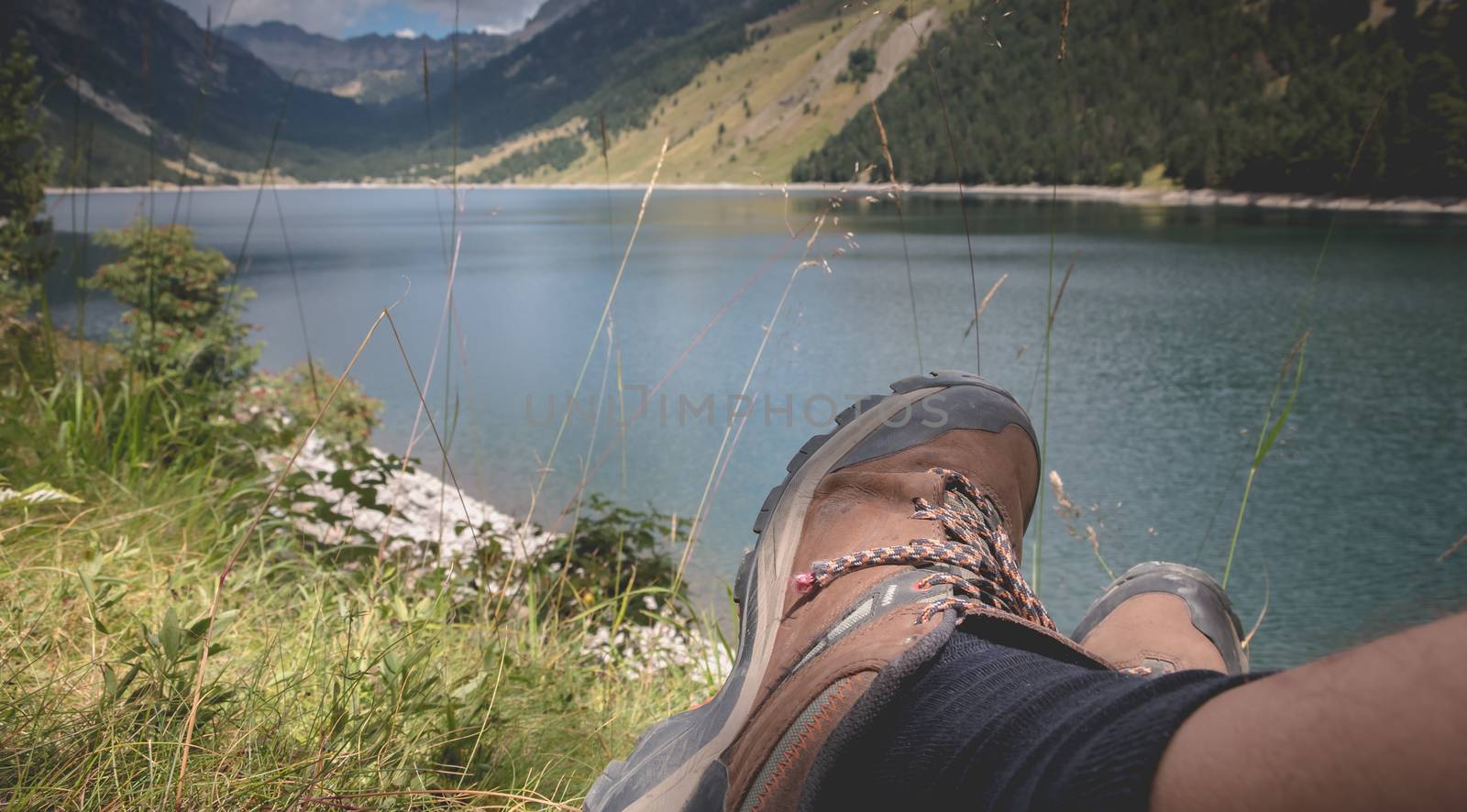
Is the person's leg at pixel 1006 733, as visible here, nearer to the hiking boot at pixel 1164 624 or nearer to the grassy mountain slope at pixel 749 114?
the hiking boot at pixel 1164 624

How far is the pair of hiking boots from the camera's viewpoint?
3.00 ft

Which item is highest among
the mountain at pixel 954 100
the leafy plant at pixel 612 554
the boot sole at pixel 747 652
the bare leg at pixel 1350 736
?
the mountain at pixel 954 100

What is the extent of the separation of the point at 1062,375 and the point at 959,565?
961cm

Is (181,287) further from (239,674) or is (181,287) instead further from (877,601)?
(877,601)

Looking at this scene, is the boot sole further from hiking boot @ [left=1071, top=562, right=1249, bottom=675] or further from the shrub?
the shrub

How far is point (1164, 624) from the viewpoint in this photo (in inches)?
65.3

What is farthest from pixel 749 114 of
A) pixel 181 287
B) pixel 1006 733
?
pixel 1006 733

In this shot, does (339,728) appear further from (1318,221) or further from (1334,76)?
(1334,76)

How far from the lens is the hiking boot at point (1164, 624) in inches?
61.5

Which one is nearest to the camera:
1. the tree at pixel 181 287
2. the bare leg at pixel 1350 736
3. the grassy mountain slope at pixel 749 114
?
the bare leg at pixel 1350 736

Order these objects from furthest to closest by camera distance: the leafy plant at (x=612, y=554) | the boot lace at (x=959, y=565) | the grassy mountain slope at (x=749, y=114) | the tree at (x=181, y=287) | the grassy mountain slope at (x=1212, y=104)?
the grassy mountain slope at (x=749, y=114)
the grassy mountain slope at (x=1212, y=104)
the tree at (x=181, y=287)
the leafy plant at (x=612, y=554)
the boot lace at (x=959, y=565)

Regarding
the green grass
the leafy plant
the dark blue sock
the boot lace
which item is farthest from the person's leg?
the leafy plant

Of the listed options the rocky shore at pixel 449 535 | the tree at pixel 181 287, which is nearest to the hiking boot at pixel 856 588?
the rocky shore at pixel 449 535

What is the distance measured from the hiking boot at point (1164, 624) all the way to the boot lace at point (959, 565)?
0.35 m
